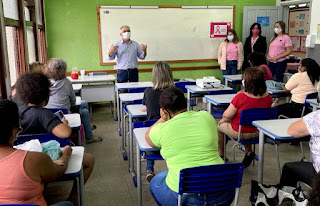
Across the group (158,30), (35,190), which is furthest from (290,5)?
(35,190)

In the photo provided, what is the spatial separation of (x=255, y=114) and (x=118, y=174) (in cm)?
163

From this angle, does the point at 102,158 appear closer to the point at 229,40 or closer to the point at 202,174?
the point at 202,174

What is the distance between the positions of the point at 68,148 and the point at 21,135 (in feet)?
1.94

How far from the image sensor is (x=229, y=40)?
23.9ft

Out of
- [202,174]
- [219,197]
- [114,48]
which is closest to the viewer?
[202,174]

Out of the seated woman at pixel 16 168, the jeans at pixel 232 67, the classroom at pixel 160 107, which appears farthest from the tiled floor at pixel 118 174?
the jeans at pixel 232 67

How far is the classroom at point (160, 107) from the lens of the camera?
1.88 m

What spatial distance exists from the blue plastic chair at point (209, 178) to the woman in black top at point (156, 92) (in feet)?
4.92

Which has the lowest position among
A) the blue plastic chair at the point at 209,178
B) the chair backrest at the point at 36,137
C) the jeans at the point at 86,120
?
the jeans at the point at 86,120

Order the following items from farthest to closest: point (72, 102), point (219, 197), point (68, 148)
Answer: point (72, 102)
point (68, 148)
point (219, 197)

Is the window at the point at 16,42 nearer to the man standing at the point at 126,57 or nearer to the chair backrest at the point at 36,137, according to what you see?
the chair backrest at the point at 36,137

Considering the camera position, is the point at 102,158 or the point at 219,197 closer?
the point at 219,197

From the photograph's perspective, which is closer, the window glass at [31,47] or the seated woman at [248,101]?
the seated woman at [248,101]

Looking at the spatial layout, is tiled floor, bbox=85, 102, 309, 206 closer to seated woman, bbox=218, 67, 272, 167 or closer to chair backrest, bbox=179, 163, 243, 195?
seated woman, bbox=218, 67, 272, 167
